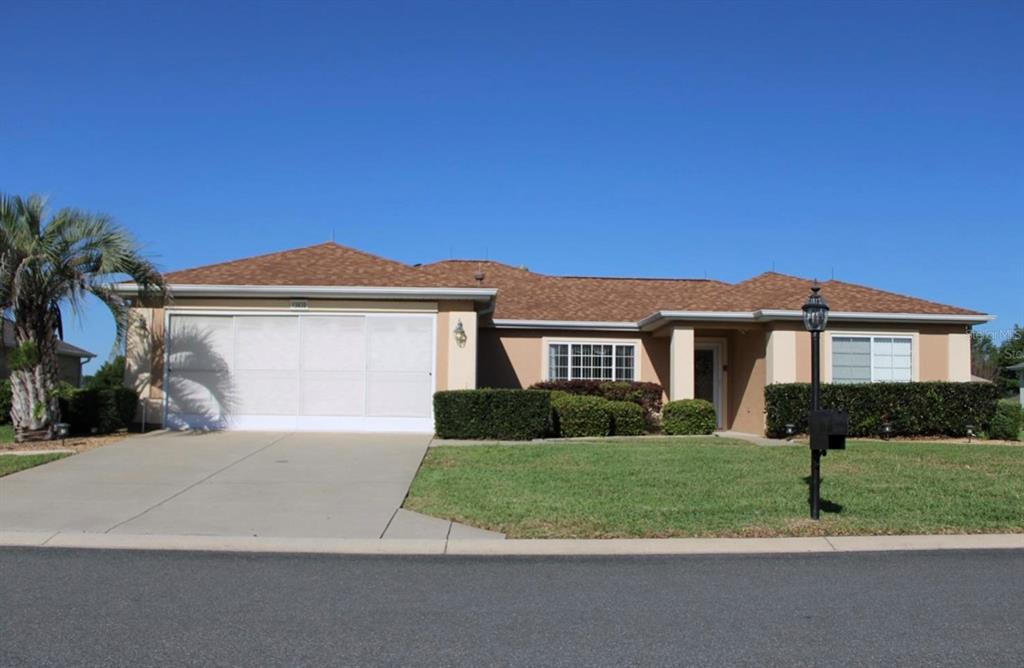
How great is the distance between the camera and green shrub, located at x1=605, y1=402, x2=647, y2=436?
17656 millimetres

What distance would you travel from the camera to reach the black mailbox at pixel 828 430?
29.7ft

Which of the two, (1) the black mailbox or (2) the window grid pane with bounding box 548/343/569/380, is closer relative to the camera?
(1) the black mailbox

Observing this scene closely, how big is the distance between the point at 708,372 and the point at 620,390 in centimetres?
301

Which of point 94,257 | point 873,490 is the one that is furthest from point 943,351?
point 94,257

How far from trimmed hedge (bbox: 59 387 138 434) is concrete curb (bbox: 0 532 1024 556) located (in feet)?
26.4

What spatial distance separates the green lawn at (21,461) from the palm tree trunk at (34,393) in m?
1.97

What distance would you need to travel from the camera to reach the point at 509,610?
6105 millimetres

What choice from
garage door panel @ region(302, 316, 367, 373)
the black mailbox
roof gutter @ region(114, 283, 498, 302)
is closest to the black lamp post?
the black mailbox

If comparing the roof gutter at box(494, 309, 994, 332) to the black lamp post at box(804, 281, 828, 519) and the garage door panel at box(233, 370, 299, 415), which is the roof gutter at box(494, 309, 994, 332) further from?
the black lamp post at box(804, 281, 828, 519)

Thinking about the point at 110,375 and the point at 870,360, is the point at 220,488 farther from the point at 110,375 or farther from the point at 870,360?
the point at 110,375

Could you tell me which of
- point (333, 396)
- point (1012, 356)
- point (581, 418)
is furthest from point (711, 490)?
point (1012, 356)

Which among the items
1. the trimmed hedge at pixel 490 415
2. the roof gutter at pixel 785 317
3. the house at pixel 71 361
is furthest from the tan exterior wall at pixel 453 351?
the house at pixel 71 361

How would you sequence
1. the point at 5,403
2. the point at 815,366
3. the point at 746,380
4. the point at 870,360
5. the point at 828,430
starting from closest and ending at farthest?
1. the point at 828,430
2. the point at 815,366
3. the point at 870,360
4. the point at 746,380
5. the point at 5,403

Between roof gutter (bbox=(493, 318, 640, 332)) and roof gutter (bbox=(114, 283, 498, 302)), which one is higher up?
roof gutter (bbox=(114, 283, 498, 302))
